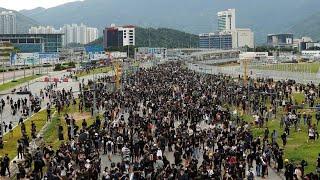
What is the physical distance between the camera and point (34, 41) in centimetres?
16538

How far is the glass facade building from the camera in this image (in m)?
155

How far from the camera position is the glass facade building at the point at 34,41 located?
155 meters

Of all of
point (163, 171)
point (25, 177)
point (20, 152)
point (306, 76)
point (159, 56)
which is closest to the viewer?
point (163, 171)

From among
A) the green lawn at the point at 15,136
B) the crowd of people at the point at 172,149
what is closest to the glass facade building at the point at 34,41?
the green lawn at the point at 15,136

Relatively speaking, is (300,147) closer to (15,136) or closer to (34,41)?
(15,136)

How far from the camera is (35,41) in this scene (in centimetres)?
16525

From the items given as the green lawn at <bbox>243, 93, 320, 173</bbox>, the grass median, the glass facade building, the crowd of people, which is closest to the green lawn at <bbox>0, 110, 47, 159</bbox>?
the grass median

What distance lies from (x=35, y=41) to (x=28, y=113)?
411ft

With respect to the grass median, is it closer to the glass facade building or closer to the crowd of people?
the crowd of people

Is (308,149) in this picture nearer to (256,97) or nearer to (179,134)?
(179,134)

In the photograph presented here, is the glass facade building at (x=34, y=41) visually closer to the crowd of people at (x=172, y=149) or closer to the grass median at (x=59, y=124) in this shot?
the grass median at (x=59, y=124)

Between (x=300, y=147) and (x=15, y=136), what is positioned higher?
(x=300, y=147)

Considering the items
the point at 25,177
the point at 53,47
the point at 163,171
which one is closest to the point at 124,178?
the point at 163,171

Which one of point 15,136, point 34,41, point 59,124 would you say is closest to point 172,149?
point 15,136
